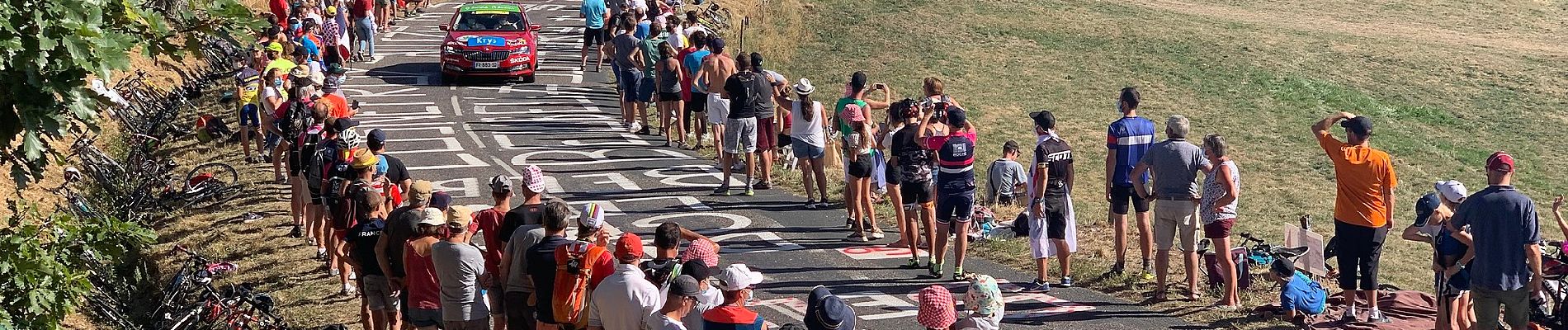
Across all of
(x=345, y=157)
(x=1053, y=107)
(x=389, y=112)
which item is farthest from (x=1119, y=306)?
(x=1053, y=107)

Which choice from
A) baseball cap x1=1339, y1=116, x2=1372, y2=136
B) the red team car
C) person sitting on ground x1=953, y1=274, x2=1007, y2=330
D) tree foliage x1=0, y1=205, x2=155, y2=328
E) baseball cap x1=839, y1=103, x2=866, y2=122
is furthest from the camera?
the red team car

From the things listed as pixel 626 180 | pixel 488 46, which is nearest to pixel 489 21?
pixel 488 46

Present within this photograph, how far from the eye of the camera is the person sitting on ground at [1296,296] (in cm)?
1167

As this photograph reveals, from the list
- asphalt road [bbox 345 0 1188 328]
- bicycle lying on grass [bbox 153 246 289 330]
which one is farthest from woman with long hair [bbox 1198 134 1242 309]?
bicycle lying on grass [bbox 153 246 289 330]

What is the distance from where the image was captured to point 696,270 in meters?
8.59

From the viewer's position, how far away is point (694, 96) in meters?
18.9

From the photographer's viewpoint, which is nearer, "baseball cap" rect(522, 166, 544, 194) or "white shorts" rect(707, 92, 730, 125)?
"baseball cap" rect(522, 166, 544, 194)

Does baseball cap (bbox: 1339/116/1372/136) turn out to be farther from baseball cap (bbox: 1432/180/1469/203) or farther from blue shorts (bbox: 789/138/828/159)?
blue shorts (bbox: 789/138/828/159)

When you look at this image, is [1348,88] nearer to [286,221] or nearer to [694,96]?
[694,96]

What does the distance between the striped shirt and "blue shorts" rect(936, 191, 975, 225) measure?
1306 mm

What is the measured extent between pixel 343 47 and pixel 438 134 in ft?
21.7

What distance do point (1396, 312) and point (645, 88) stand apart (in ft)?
35.4

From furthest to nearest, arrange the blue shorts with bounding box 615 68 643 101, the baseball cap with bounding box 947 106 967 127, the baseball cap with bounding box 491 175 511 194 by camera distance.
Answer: the blue shorts with bounding box 615 68 643 101, the baseball cap with bounding box 947 106 967 127, the baseball cap with bounding box 491 175 511 194

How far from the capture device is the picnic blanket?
464 inches
